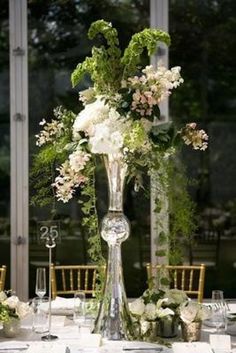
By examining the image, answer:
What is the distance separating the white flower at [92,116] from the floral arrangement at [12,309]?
795 mm

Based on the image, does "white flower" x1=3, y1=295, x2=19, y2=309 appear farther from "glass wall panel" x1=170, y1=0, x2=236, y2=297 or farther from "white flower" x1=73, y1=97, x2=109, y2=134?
"glass wall panel" x1=170, y1=0, x2=236, y2=297

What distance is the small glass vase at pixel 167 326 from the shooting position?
247 centimetres

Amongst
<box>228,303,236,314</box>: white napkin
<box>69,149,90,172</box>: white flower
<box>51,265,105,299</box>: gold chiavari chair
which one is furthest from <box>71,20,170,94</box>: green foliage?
<box>228,303,236,314</box>: white napkin

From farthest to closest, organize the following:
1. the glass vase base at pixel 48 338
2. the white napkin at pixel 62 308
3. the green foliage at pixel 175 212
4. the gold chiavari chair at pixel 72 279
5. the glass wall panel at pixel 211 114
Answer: the glass wall panel at pixel 211 114, the green foliage at pixel 175 212, the gold chiavari chair at pixel 72 279, the white napkin at pixel 62 308, the glass vase base at pixel 48 338

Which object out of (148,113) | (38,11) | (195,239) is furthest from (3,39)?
(148,113)

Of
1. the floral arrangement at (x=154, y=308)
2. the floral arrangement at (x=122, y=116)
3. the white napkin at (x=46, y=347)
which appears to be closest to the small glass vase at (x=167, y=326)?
the floral arrangement at (x=154, y=308)

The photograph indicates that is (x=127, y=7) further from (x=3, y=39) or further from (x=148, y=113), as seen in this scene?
(x=148, y=113)

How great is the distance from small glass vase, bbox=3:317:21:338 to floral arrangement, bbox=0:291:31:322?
0.02 metres

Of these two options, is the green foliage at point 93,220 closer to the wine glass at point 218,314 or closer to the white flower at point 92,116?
the white flower at point 92,116

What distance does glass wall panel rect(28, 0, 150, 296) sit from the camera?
4.30 metres

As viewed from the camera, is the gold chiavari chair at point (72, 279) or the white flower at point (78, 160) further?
the gold chiavari chair at point (72, 279)

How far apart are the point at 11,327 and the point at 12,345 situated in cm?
18

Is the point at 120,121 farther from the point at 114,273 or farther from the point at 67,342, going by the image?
the point at 67,342

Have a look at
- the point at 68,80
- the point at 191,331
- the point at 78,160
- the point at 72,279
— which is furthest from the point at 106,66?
the point at 68,80
